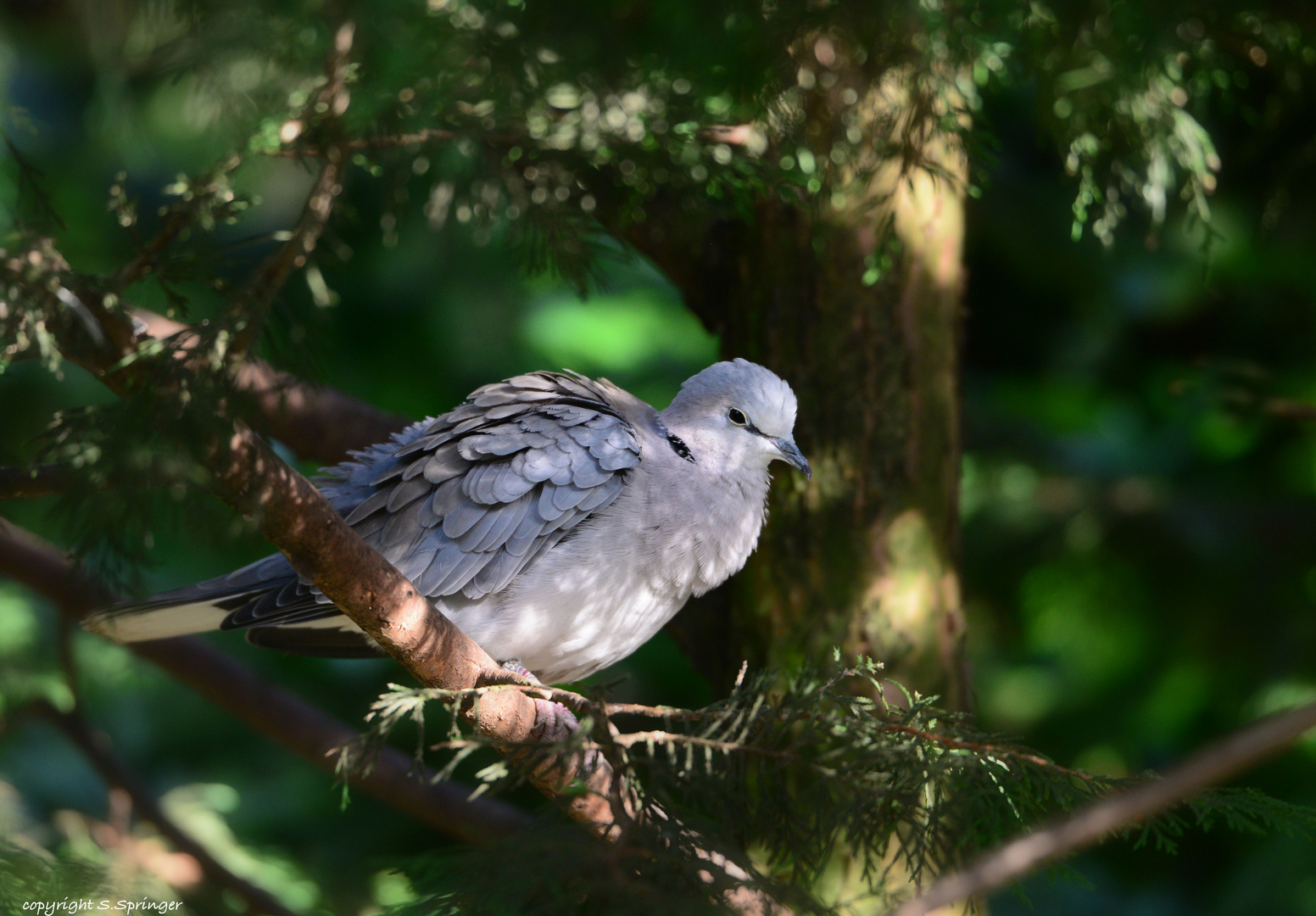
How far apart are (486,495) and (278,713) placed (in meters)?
1.20

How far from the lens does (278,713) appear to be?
2.72 m

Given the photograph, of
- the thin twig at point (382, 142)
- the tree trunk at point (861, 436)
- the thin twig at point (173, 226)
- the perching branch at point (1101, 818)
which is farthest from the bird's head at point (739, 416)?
the perching branch at point (1101, 818)

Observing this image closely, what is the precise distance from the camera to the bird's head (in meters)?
1.95

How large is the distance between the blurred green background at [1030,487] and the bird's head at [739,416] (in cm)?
178

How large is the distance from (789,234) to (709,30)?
3.37 ft

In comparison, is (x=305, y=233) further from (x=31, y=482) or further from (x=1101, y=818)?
(x=1101, y=818)

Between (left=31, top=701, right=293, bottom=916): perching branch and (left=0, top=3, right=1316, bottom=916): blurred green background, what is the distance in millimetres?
588

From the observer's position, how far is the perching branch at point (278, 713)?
2.55m

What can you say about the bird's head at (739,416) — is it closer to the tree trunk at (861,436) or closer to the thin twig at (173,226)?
the tree trunk at (861,436)

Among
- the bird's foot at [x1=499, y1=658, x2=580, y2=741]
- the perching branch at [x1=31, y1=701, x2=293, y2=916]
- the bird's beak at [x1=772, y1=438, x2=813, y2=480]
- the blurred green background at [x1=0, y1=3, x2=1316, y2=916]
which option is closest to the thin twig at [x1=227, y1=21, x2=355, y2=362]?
the bird's foot at [x1=499, y1=658, x2=580, y2=741]

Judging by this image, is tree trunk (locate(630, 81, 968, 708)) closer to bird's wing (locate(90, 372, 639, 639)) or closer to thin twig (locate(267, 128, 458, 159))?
bird's wing (locate(90, 372, 639, 639))

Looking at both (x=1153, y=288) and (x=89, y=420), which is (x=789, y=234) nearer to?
(x=89, y=420)

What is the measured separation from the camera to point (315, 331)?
1608 mm

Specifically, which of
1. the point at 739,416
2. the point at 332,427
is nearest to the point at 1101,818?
the point at 739,416
